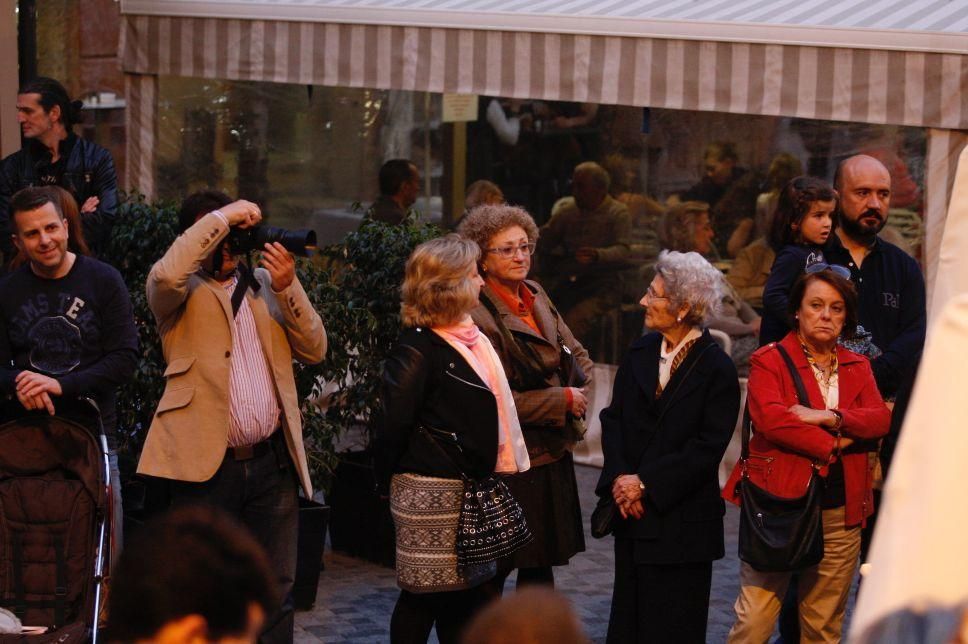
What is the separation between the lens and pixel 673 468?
5.68 m

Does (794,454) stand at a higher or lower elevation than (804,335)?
lower

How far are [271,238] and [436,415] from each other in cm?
91

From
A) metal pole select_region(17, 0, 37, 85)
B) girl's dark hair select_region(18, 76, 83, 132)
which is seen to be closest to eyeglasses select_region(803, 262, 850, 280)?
girl's dark hair select_region(18, 76, 83, 132)

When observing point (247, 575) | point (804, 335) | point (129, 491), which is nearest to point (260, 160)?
point (129, 491)

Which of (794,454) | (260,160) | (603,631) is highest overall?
(260,160)

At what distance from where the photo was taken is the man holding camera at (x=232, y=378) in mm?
5527

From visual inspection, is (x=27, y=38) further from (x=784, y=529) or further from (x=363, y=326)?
(x=784, y=529)

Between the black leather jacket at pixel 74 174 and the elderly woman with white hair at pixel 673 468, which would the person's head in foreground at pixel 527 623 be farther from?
the black leather jacket at pixel 74 174

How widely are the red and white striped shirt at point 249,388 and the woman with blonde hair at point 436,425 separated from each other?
509 mm

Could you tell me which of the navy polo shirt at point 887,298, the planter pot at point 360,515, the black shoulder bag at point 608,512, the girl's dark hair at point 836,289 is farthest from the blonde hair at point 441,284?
the planter pot at point 360,515

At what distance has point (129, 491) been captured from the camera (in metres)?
7.60

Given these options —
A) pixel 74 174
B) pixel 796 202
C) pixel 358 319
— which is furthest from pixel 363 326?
pixel 796 202

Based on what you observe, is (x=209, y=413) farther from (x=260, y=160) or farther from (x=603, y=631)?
(x=260, y=160)

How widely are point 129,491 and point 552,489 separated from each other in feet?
8.54
